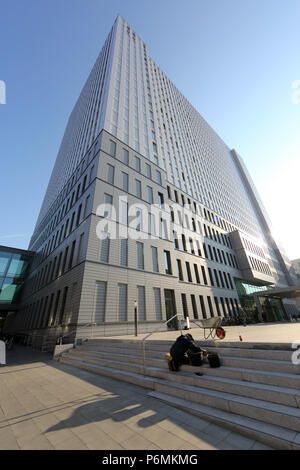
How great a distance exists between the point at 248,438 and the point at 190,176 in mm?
36189

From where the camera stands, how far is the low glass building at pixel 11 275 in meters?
33.4

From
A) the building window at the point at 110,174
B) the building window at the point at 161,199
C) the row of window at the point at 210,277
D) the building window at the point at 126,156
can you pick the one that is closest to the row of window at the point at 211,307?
the row of window at the point at 210,277

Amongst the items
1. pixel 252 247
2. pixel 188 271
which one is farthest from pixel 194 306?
pixel 252 247

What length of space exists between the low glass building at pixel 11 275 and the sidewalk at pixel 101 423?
35.4m

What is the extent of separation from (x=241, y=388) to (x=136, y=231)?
1550 centimetres

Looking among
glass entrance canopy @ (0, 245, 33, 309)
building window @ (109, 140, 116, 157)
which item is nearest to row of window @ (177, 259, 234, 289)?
building window @ (109, 140, 116, 157)

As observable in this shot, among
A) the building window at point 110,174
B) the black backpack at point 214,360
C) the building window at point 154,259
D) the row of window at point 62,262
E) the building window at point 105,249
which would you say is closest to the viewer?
the black backpack at point 214,360

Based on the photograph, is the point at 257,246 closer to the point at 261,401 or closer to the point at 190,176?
the point at 190,176

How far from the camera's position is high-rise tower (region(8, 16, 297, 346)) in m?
15.2

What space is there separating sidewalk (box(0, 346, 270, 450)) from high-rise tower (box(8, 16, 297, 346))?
7.97 meters

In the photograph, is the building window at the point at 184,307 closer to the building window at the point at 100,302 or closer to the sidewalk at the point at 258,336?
the sidewalk at the point at 258,336
